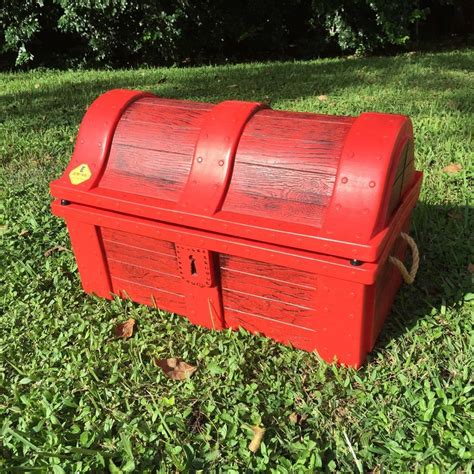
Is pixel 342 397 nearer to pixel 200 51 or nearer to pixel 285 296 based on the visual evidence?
pixel 285 296

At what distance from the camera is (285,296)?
219 cm

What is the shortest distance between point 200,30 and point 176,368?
7.90 meters

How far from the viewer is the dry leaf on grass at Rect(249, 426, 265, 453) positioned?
188 cm

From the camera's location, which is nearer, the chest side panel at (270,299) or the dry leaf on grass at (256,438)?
the dry leaf on grass at (256,438)

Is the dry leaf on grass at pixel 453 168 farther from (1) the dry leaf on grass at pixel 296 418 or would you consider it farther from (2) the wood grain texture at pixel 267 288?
(1) the dry leaf on grass at pixel 296 418

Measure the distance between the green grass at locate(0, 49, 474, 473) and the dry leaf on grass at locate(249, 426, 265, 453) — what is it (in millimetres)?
27

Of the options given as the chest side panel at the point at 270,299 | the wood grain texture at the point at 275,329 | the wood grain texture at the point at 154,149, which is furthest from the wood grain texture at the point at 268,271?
the wood grain texture at the point at 154,149

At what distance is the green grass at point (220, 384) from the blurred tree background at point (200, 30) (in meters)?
5.79

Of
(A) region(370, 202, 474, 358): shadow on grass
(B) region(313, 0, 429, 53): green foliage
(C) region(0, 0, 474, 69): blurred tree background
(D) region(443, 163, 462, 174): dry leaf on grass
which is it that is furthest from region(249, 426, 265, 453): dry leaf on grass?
(B) region(313, 0, 429, 53): green foliage

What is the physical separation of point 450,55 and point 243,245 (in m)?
6.88

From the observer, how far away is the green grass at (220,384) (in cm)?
187

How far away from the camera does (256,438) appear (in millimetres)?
1911

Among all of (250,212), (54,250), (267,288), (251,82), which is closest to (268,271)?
(267,288)

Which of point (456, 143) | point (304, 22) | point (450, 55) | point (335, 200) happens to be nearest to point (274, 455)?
point (335, 200)
